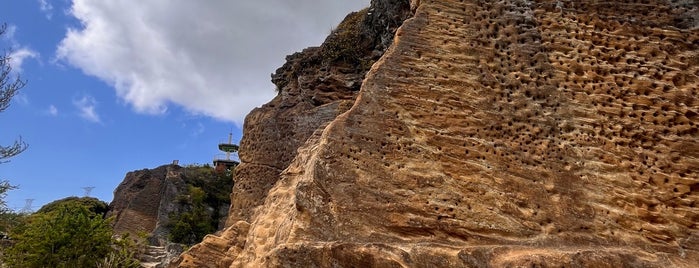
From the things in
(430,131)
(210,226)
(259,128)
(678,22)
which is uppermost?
(678,22)

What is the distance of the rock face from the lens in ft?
30.9

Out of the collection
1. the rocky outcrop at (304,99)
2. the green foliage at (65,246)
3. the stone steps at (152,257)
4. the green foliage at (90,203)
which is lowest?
the stone steps at (152,257)

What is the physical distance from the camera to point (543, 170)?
1041cm

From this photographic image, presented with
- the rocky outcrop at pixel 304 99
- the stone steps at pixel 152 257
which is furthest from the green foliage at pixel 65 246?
the rocky outcrop at pixel 304 99

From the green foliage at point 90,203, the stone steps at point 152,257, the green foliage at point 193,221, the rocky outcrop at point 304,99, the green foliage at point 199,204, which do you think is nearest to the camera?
the rocky outcrop at point 304,99

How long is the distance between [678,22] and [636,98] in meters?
2.44

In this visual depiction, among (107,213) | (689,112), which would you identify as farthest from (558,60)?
(107,213)

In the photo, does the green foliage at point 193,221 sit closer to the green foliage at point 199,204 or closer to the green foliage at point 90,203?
the green foliage at point 199,204

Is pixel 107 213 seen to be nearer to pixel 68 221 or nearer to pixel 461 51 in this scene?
pixel 68 221

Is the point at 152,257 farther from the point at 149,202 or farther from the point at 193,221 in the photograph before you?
the point at 149,202

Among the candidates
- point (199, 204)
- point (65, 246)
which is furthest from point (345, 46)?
point (199, 204)

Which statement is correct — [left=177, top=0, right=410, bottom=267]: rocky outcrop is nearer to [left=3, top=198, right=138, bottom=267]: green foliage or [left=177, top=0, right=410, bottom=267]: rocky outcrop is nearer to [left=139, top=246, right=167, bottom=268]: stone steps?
[left=3, top=198, right=138, bottom=267]: green foliage

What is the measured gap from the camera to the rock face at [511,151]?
942 cm

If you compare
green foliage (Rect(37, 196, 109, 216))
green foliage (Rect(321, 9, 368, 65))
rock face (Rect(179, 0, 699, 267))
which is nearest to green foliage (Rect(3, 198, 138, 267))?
rock face (Rect(179, 0, 699, 267))
